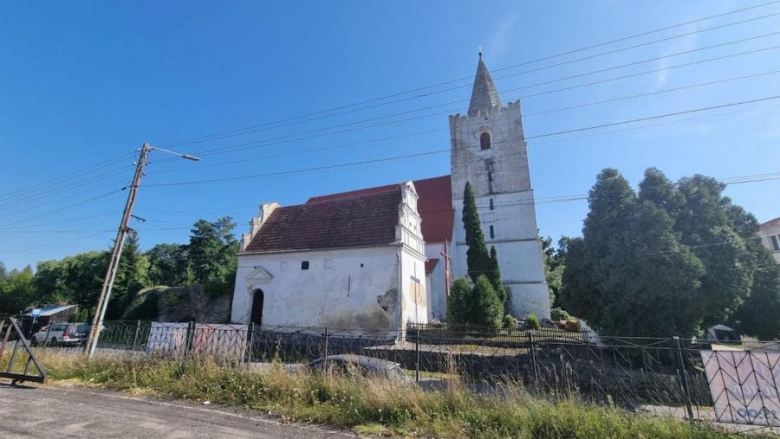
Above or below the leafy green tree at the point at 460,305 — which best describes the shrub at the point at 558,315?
below

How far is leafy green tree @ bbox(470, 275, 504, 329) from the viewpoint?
1830 centimetres

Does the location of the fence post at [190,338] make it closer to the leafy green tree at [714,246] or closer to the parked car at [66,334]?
the leafy green tree at [714,246]

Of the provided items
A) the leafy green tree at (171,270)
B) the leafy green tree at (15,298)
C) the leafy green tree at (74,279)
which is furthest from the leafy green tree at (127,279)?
the leafy green tree at (15,298)

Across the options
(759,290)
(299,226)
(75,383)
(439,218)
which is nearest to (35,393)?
(75,383)

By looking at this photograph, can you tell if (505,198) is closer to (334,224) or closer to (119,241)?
(334,224)

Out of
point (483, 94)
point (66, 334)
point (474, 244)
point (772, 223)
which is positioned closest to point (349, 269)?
point (474, 244)

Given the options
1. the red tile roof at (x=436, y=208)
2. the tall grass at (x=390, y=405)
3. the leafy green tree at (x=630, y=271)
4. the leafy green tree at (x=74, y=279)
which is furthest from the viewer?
the red tile roof at (x=436, y=208)

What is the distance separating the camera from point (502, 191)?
112 ft

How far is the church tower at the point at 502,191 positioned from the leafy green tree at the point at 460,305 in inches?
537

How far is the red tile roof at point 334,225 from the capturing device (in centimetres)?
1873

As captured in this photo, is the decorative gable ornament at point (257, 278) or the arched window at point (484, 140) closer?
the decorative gable ornament at point (257, 278)

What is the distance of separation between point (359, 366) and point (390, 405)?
84.1 inches

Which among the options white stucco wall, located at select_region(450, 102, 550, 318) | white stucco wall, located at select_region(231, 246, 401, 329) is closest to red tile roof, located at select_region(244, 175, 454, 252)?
white stucco wall, located at select_region(231, 246, 401, 329)

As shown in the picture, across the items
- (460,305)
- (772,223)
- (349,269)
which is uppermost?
(772,223)
